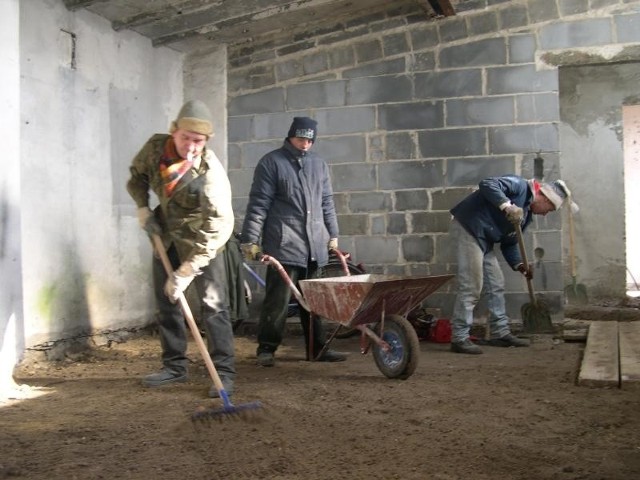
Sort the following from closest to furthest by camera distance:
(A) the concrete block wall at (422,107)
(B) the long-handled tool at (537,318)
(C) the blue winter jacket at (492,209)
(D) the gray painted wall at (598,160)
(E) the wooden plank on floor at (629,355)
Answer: (E) the wooden plank on floor at (629,355) < (C) the blue winter jacket at (492,209) < (B) the long-handled tool at (537,318) < (A) the concrete block wall at (422,107) < (D) the gray painted wall at (598,160)

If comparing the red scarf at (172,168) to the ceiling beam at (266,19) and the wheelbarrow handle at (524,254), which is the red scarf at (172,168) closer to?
the ceiling beam at (266,19)

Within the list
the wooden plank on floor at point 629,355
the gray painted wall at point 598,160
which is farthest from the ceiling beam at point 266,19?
the gray painted wall at point 598,160

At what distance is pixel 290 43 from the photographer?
618 cm

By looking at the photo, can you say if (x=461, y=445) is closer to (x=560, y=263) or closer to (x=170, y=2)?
(x=560, y=263)

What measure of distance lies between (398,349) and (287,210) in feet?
4.08

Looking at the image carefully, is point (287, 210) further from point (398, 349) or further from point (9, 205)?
point (9, 205)

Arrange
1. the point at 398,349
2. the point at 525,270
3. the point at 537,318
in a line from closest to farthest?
the point at 398,349, the point at 525,270, the point at 537,318

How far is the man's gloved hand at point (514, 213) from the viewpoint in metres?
4.68

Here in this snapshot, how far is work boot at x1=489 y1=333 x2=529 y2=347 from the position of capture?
5266 millimetres

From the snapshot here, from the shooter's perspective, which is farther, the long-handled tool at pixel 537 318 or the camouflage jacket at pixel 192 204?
the long-handled tool at pixel 537 318

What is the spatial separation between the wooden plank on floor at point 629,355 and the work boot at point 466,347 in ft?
3.23

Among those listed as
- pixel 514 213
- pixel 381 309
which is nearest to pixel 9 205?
pixel 381 309

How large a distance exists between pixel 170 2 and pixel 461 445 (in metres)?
3.84

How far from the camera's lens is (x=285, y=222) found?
4559 mm
